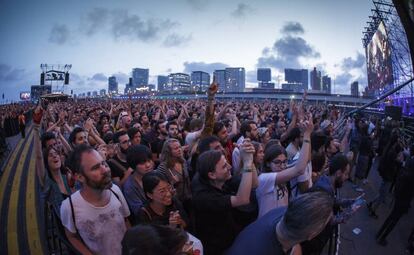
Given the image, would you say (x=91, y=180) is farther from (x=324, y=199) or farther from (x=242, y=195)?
(x=324, y=199)

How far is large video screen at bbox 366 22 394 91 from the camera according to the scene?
44.0 m

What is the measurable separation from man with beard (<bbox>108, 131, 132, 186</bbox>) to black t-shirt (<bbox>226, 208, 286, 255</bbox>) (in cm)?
248

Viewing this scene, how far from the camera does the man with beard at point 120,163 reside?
13.8 ft

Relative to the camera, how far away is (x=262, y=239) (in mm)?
1827

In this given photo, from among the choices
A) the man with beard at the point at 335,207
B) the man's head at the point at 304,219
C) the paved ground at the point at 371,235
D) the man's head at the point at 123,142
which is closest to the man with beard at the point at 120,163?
the man's head at the point at 123,142

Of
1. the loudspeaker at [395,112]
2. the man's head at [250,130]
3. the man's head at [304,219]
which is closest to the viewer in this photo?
A: the man's head at [304,219]

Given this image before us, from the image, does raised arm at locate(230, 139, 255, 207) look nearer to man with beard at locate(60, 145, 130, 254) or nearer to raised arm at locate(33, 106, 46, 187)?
man with beard at locate(60, 145, 130, 254)

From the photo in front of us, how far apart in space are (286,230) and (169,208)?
133cm

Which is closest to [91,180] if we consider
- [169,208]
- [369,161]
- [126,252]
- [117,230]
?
[117,230]

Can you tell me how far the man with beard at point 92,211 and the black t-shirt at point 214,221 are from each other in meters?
0.71

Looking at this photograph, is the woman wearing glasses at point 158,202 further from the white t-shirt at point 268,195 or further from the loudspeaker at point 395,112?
the loudspeaker at point 395,112

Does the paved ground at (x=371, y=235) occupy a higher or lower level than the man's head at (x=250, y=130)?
lower

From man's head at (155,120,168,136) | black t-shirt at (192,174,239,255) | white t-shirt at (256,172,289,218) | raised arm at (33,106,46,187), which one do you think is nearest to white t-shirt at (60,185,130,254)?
black t-shirt at (192,174,239,255)

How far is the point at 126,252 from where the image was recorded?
5.38ft
